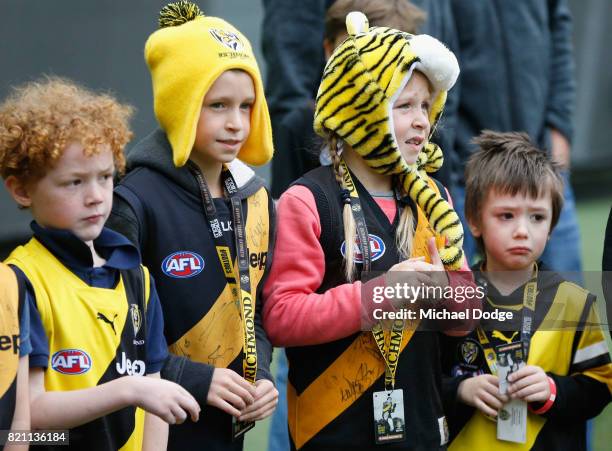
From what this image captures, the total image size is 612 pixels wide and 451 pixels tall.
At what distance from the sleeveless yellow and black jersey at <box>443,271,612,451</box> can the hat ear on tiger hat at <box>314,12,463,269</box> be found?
34 cm

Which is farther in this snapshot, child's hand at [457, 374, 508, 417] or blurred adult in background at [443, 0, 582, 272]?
blurred adult in background at [443, 0, 582, 272]

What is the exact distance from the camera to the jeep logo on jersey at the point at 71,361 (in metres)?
2.80

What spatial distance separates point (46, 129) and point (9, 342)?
1.84ft

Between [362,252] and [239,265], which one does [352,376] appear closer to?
[362,252]

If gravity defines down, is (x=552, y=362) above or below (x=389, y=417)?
above

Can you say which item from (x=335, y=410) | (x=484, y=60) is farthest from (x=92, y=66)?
(x=335, y=410)

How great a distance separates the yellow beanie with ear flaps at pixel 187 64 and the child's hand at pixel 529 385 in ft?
3.77

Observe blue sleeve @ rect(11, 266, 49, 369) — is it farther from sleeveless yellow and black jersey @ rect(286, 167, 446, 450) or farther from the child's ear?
sleeveless yellow and black jersey @ rect(286, 167, 446, 450)

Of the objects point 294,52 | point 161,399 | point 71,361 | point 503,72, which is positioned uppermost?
point 503,72

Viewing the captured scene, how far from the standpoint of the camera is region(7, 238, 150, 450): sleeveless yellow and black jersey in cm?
279

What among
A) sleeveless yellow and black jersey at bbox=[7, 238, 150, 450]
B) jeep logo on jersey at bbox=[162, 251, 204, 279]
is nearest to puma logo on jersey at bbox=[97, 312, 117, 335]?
sleeveless yellow and black jersey at bbox=[7, 238, 150, 450]

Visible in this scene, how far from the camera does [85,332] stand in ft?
9.26

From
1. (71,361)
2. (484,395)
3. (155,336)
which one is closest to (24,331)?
(71,361)

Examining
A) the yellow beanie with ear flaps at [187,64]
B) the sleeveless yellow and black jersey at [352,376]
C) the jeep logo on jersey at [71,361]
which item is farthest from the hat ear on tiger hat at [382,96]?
the jeep logo on jersey at [71,361]
